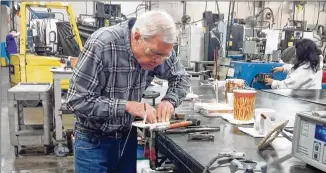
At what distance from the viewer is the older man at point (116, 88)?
1.16 m

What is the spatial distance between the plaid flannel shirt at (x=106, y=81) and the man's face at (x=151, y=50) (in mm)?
50

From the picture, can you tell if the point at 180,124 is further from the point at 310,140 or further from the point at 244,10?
the point at 244,10

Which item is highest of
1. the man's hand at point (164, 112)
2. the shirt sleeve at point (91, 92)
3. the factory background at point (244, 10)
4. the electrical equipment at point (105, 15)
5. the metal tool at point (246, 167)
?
the factory background at point (244, 10)

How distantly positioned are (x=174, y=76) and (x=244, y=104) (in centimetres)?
31

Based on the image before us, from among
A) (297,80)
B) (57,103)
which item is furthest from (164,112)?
(297,80)

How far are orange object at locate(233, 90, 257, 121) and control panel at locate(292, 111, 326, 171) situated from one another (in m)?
0.38

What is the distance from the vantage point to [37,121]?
298cm

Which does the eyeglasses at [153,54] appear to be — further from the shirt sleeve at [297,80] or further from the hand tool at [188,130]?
the shirt sleeve at [297,80]

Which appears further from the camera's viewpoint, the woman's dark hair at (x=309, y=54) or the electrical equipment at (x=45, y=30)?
the electrical equipment at (x=45, y=30)

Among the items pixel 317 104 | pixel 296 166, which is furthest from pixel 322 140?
pixel 317 104

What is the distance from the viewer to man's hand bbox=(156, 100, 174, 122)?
122 centimetres

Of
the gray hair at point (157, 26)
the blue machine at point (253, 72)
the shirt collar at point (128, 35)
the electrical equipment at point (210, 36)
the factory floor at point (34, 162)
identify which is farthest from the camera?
the electrical equipment at point (210, 36)

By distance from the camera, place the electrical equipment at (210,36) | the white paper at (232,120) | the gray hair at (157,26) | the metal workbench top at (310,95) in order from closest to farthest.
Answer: the gray hair at (157,26)
the white paper at (232,120)
the metal workbench top at (310,95)
the electrical equipment at (210,36)

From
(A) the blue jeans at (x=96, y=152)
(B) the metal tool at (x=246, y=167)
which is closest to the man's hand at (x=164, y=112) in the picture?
(A) the blue jeans at (x=96, y=152)
